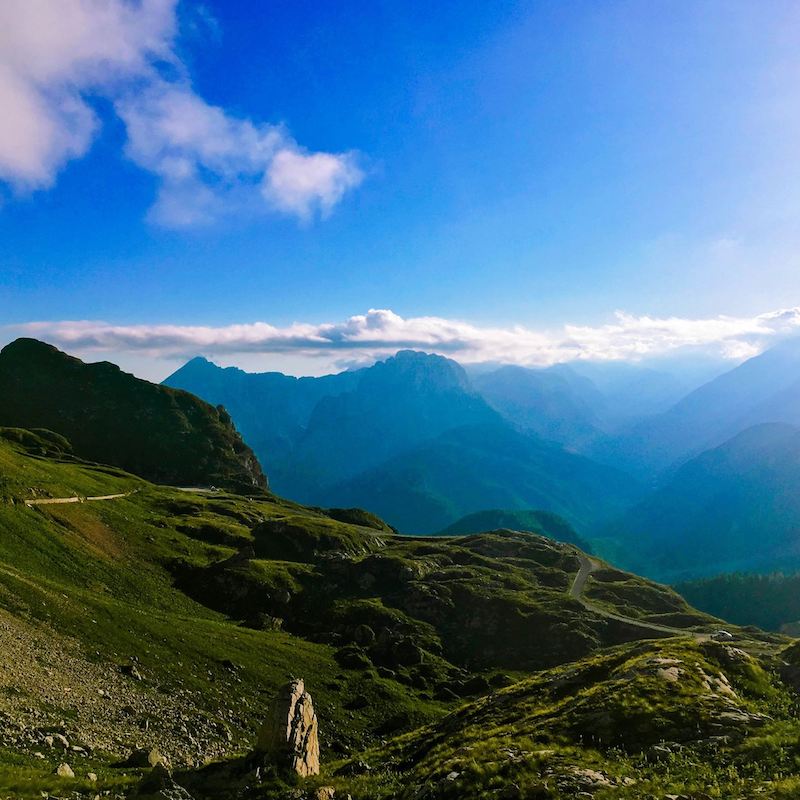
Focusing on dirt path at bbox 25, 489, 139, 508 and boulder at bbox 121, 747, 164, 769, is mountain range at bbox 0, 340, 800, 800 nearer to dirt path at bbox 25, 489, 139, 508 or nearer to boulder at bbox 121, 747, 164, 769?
boulder at bbox 121, 747, 164, 769

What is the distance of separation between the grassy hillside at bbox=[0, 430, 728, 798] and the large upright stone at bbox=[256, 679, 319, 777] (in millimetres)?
2640

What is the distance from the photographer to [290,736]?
29328 millimetres

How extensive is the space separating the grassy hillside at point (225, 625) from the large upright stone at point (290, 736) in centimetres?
264

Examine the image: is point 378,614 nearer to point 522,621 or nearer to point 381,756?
point 522,621

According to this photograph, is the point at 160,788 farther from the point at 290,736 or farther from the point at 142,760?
the point at 142,760

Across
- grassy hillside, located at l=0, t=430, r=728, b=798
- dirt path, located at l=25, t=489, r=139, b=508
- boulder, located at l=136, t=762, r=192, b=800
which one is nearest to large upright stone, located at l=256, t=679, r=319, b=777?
grassy hillside, located at l=0, t=430, r=728, b=798

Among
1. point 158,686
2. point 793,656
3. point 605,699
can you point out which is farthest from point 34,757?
point 793,656

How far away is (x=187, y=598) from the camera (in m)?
89.8

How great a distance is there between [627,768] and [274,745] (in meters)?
17.9

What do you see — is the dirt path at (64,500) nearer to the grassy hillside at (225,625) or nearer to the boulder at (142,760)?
the grassy hillside at (225,625)

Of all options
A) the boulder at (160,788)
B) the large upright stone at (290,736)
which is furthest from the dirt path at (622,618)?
the boulder at (160,788)

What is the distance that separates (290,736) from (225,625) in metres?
57.7

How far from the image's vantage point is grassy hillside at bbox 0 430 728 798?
130 ft

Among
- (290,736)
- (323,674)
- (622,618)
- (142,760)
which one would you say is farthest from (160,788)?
(622,618)
